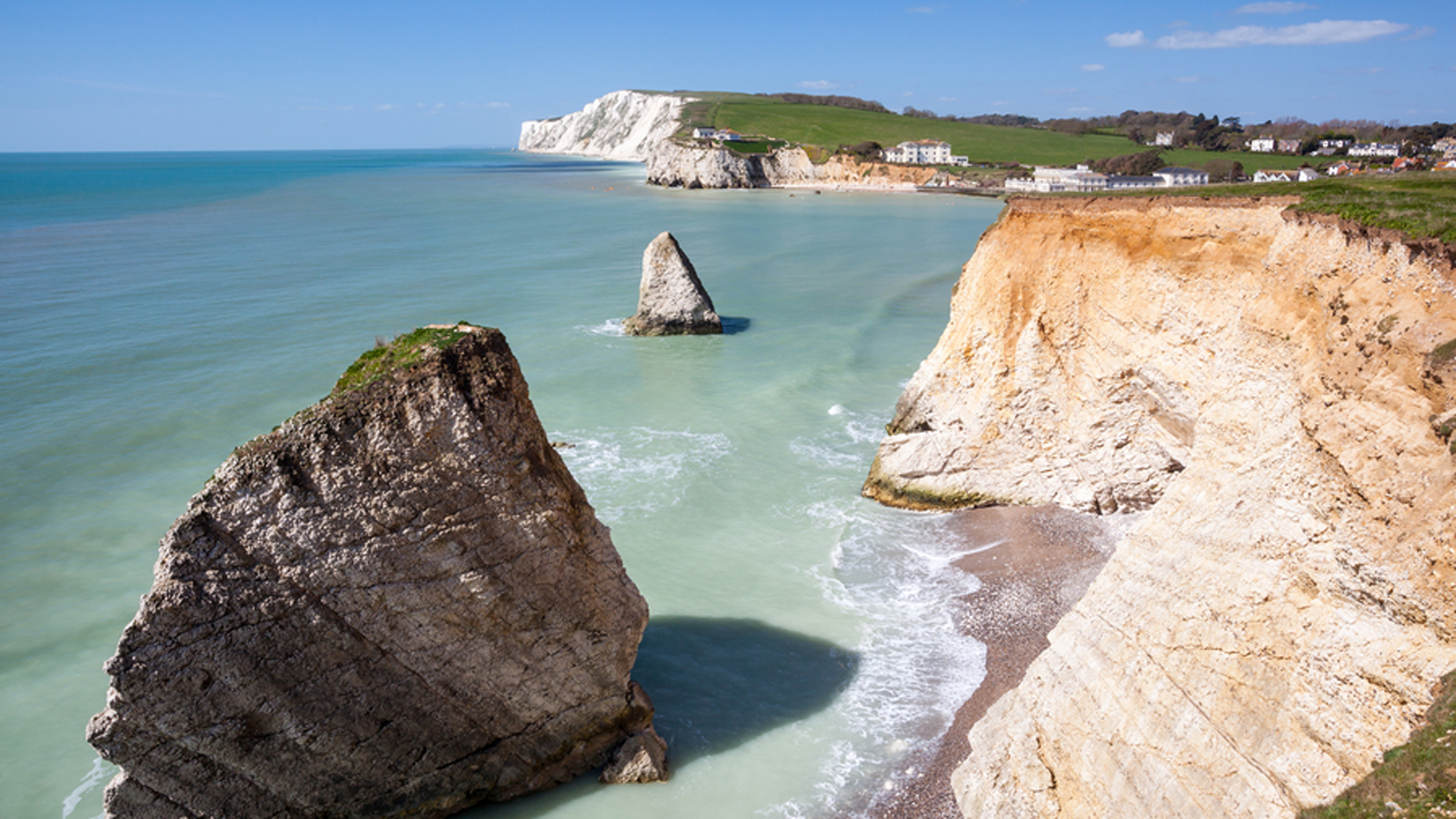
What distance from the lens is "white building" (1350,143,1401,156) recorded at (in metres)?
89.4

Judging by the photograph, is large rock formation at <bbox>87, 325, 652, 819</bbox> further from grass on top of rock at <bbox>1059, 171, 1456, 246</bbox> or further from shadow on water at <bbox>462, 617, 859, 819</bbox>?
grass on top of rock at <bbox>1059, 171, 1456, 246</bbox>

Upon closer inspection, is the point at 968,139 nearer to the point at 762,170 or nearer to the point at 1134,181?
the point at 762,170

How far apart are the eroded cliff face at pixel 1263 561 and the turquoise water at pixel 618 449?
3379 mm

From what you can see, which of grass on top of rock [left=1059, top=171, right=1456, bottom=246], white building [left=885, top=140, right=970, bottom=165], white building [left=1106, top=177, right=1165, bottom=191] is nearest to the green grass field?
white building [left=885, top=140, right=970, bottom=165]

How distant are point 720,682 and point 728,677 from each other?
0.73ft

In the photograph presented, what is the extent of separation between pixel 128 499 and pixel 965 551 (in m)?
22.1

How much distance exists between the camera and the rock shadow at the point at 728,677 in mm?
13562

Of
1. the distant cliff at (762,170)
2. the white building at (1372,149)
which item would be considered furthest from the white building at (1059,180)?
Answer: the white building at (1372,149)

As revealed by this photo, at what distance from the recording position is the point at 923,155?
522 ft

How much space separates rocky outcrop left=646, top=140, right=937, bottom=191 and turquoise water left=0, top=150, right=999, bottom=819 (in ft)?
273

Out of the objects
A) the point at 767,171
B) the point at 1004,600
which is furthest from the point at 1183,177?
the point at 1004,600

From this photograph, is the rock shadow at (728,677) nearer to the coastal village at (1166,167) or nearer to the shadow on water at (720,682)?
the shadow on water at (720,682)

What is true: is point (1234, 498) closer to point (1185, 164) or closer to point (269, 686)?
point (269, 686)

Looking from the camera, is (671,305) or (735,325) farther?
(735,325)
